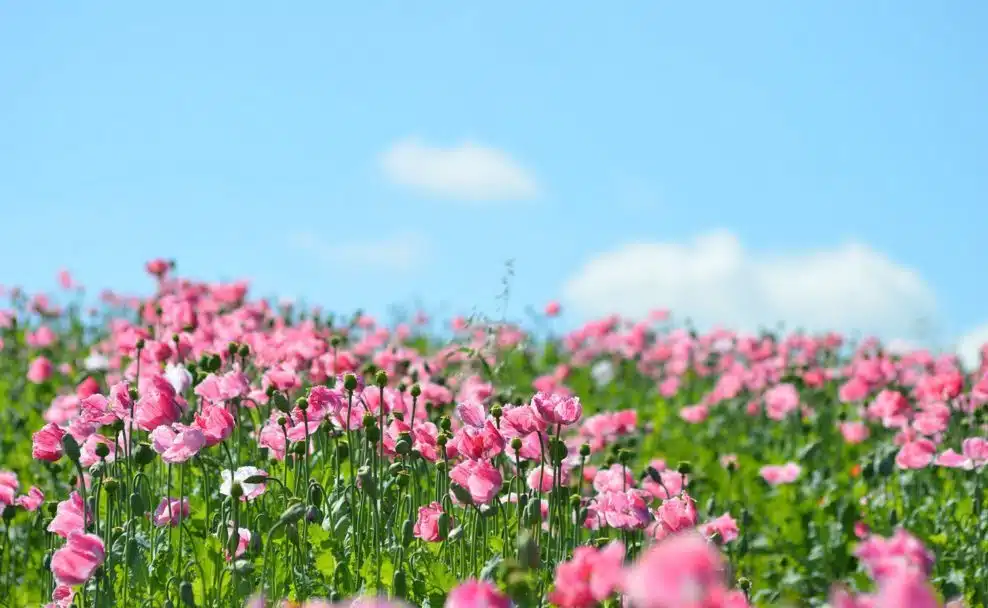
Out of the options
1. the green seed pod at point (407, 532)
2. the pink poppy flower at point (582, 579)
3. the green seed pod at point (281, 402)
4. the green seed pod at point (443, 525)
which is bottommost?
the pink poppy flower at point (582, 579)

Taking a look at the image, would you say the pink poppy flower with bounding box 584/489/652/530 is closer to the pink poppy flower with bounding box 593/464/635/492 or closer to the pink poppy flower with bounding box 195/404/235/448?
the pink poppy flower with bounding box 593/464/635/492

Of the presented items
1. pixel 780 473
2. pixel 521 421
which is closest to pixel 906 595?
pixel 521 421

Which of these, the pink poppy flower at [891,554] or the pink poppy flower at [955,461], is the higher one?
the pink poppy flower at [955,461]

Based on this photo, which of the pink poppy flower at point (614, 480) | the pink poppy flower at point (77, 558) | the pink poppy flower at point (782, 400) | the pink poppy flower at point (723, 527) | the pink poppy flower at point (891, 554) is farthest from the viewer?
the pink poppy flower at point (782, 400)

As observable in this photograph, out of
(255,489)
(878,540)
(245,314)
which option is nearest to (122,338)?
(245,314)

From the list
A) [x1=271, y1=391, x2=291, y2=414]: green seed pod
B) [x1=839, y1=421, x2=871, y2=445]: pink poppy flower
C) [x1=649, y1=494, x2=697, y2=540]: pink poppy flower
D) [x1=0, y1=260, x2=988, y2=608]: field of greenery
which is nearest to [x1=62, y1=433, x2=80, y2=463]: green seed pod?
[x1=0, y1=260, x2=988, y2=608]: field of greenery

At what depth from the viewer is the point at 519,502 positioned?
14.3 ft

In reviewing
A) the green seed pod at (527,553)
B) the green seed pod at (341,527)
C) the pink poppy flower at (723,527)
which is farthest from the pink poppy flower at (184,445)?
the pink poppy flower at (723,527)

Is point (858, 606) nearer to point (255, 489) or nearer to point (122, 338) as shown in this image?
point (255, 489)

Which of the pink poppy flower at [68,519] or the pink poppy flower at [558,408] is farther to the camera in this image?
the pink poppy flower at [68,519]

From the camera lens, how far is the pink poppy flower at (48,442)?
450cm

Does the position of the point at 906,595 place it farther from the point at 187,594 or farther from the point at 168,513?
the point at 168,513

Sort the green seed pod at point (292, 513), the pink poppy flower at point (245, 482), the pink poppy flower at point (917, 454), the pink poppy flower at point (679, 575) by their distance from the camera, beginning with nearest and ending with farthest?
the pink poppy flower at point (679, 575)
the green seed pod at point (292, 513)
the pink poppy flower at point (245, 482)
the pink poppy flower at point (917, 454)

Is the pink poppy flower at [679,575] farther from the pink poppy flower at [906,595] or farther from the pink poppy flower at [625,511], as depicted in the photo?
the pink poppy flower at [625,511]
